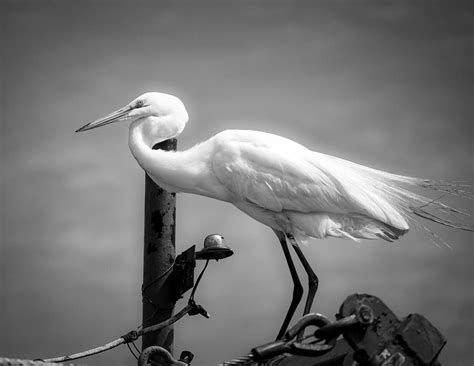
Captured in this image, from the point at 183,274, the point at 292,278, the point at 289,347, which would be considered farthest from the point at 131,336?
the point at 289,347

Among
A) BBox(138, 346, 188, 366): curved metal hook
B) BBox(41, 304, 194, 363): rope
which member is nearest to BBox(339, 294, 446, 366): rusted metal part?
BBox(138, 346, 188, 366): curved metal hook

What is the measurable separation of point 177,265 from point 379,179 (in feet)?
7.25

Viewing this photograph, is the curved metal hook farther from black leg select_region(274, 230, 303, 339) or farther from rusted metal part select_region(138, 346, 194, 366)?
black leg select_region(274, 230, 303, 339)

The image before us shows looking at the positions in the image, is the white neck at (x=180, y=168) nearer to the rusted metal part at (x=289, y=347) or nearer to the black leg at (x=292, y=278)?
Answer: the black leg at (x=292, y=278)

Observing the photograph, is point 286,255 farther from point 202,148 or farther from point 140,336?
point 140,336

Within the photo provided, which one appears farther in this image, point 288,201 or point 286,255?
point 286,255

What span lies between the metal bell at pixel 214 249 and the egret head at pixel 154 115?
1436 mm

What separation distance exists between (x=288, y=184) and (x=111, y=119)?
2.02 meters

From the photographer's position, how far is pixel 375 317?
9.90 feet

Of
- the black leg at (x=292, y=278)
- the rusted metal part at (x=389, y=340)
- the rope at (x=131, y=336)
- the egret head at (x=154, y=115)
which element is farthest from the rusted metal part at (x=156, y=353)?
the egret head at (x=154, y=115)

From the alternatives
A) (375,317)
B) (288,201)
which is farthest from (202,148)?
(375,317)

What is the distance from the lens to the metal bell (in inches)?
252

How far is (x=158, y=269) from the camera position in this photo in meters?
6.64

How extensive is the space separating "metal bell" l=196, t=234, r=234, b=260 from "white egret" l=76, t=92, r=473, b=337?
2.28 ft
